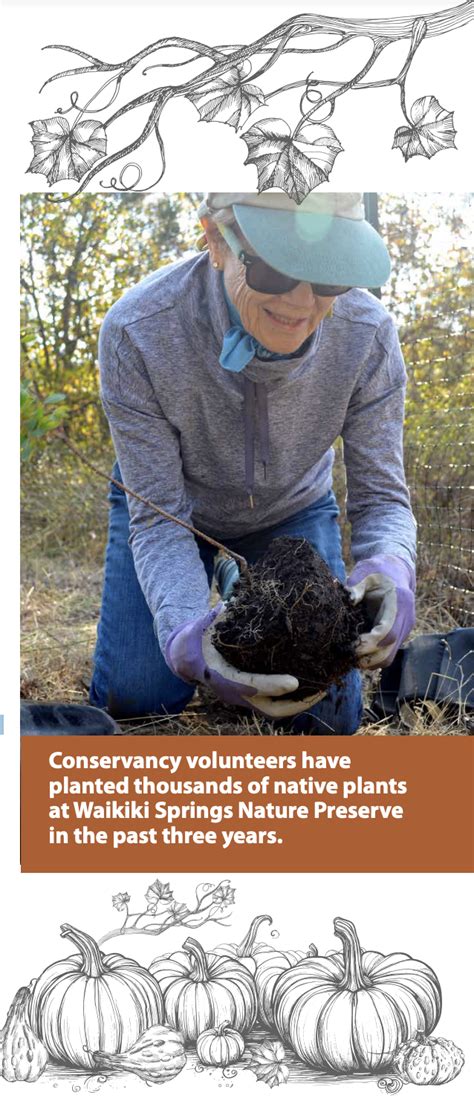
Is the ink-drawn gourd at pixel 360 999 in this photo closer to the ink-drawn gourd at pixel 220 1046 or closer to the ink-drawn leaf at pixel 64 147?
the ink-drawn gourd at pixel 220 1046

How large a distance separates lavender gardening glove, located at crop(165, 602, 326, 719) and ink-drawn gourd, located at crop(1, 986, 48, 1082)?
23.0 inches

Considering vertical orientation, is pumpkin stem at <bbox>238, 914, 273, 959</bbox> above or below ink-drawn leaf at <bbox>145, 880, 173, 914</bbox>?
below

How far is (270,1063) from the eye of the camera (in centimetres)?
141

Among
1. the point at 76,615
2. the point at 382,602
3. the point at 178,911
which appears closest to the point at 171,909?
the point at 178,911

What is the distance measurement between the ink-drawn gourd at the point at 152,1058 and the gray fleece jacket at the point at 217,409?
0.76m

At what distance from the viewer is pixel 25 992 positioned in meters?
1.45

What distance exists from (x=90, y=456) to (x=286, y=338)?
244cm

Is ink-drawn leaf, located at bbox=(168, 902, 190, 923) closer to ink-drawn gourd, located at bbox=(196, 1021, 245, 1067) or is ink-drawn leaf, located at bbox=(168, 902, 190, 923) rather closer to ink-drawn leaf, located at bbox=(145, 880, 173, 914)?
ink-drawn leaf, located at bbox=(145, 880, 173, 914)

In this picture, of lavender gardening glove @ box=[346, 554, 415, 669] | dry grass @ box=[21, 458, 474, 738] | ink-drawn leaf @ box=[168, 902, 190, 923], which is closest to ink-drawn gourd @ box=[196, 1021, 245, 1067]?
ink-drawn leaf @ box=[168, 902, 190, 923]

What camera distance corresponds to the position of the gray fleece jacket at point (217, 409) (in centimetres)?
198

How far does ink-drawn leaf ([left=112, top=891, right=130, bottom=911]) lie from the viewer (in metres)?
1.48

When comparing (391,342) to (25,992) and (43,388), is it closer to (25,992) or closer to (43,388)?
(25,992)

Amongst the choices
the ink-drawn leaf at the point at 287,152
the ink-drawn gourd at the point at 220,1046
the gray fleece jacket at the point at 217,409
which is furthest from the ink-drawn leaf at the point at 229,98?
the ink-drawn gourd at the point at 220,1046

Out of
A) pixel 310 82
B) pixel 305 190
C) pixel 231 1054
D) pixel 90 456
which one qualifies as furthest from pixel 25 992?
pixel 90 456
